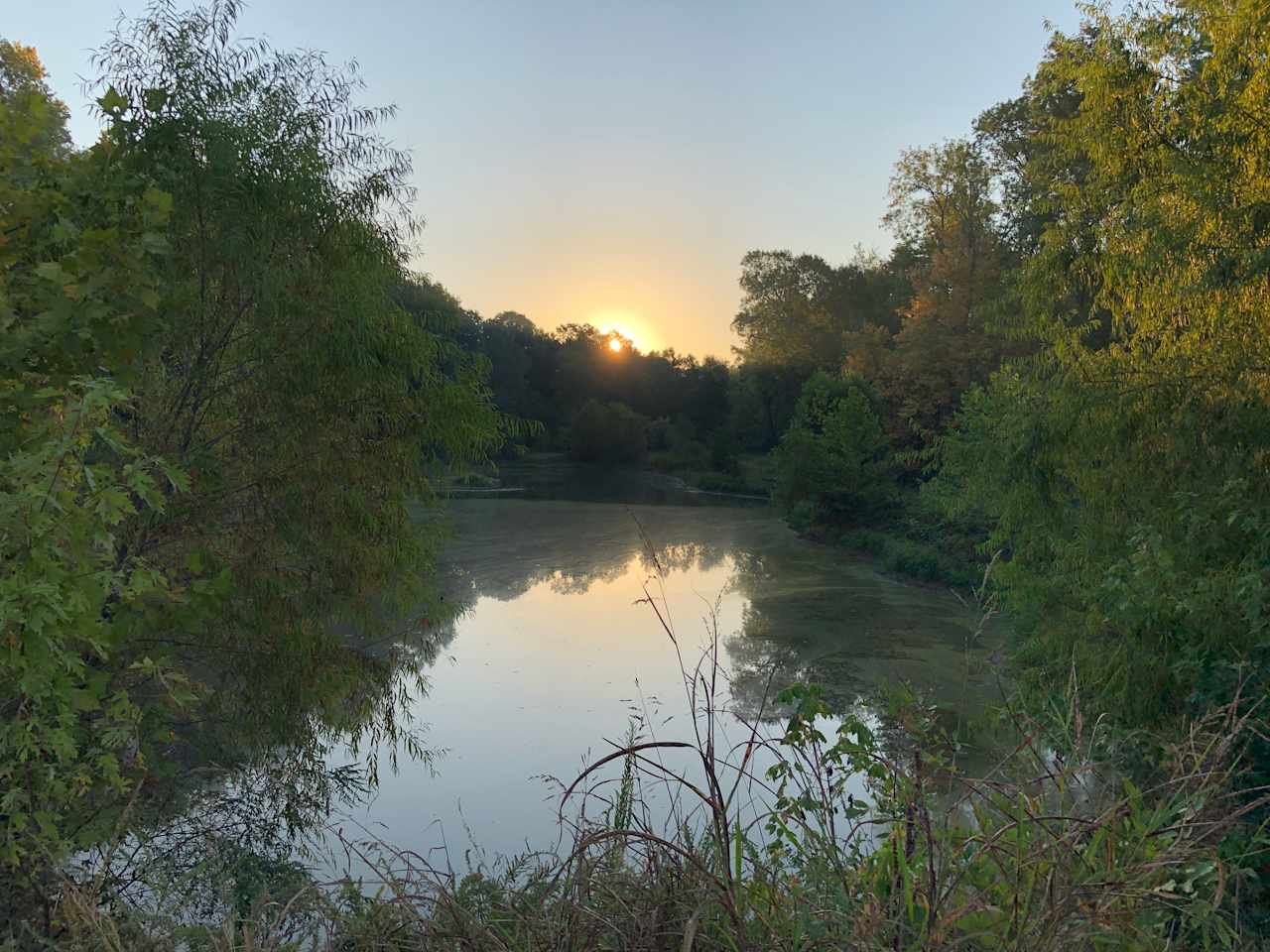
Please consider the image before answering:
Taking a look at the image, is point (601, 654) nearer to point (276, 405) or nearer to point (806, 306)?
point (276, 405)

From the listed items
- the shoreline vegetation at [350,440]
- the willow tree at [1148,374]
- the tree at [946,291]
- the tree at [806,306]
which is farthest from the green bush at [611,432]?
the willow tree at [1148,374]

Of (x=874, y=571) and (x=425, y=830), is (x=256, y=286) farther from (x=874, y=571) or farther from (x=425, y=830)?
(x=874, y=571)

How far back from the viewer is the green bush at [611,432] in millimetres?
49438

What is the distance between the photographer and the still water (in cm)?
812

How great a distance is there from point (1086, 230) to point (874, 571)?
13136mm

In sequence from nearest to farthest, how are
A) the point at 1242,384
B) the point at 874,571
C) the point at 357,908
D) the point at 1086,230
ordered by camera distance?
the point at 357,908 → the point at 1242,384 → the point at 1086,230 → the point at 874,571

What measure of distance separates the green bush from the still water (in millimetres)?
22747

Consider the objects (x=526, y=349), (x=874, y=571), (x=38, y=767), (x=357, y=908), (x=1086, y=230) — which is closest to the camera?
(x=357, y=908)

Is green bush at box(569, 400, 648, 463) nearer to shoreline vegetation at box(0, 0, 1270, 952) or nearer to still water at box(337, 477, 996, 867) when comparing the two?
still water at box(337, 477, 996, 867)

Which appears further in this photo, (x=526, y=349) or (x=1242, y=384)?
(x=526, y=349)

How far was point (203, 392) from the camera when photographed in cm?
775

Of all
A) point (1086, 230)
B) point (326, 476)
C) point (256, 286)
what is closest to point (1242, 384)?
point (1086, 230)

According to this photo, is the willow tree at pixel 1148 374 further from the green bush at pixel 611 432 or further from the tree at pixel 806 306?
the green bush at pixel 611 432

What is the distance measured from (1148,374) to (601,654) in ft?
26.5
